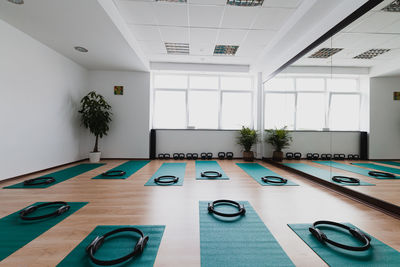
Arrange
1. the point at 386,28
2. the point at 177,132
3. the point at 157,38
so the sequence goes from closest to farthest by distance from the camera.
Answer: the point at 386,28, the point at 157,38, the point at 177,132

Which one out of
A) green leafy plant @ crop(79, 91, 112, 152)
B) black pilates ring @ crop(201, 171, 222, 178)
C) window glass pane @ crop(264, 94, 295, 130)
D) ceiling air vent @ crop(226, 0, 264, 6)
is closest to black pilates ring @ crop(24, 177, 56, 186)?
green leafy plant @ crop(79, 91, 112, 152)

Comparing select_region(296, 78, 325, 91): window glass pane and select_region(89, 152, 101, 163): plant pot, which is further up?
select_region(296, 78, 325, 91): window glass pane

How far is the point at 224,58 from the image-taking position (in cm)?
494

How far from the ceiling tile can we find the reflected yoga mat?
3263 mm

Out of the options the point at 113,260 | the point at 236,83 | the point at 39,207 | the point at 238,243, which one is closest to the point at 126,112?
the point at 39,207

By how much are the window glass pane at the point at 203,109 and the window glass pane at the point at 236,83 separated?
464mm

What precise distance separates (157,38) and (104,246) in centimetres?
405

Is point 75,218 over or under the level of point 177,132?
under

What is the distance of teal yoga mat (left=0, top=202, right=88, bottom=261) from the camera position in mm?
1291

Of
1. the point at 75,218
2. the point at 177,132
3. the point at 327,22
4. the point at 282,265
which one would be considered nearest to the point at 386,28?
the point at 327,22

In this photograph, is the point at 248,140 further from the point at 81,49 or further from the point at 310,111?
the point at 81,49

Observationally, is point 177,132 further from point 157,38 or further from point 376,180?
point 376,180

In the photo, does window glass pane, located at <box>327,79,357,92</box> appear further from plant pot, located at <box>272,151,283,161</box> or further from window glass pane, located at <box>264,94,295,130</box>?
plant pot, located at <box>272,151,283,161</box>

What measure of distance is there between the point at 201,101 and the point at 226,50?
187 centimetres
